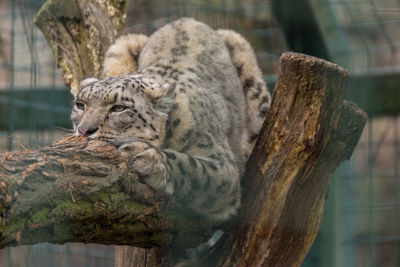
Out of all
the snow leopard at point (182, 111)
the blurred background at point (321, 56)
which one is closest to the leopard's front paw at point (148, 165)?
the snow leopard at point (182, 111)

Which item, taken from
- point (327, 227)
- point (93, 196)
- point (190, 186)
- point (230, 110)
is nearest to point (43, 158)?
point (93, 196)

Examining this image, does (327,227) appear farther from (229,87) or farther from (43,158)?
(43,158)

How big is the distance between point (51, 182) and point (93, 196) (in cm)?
18

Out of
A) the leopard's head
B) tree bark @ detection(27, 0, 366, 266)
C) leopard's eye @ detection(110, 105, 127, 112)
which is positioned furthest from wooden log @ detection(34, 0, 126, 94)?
tree bark @ detection(27, 0, 366, 266)

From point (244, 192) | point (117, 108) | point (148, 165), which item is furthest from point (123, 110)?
point (244, 192)

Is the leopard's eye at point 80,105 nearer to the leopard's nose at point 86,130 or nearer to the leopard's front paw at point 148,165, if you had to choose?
the leopard's nose at point 86,130

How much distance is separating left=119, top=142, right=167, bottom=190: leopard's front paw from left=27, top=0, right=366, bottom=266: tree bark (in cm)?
5

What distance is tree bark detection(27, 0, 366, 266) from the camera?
77.2 inches

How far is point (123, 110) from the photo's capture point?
2793 millimetres

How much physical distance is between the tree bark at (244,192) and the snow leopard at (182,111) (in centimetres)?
12

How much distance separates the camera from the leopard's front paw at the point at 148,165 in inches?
92.0

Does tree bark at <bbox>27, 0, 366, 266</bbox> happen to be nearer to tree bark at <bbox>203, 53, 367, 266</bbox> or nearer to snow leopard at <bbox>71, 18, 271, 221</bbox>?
tree bark at <bbox>203, 53, 367, 266</bbox>

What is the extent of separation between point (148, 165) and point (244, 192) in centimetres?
64

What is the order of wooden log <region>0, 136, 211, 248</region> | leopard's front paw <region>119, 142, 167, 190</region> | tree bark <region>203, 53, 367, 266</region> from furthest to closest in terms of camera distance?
1. tree bark <region>203, 53, 367, 266</region>
2. leopard's front paw <region>119, 142, 167, 190</region>
3. wooden log <region>0, 136, 211, 248</region>
